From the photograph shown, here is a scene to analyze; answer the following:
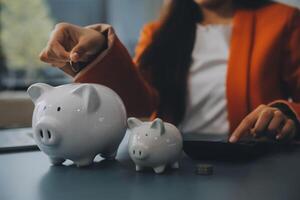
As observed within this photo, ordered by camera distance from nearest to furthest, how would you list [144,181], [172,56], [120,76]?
[144,181] → [120,76] → [172,56]

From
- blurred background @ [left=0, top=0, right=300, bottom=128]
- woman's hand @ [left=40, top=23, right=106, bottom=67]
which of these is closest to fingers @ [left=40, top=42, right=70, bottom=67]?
woman's hand @ [left=40, top=23, right=106, bottom=67]

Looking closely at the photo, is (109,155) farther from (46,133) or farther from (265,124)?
(265,124)

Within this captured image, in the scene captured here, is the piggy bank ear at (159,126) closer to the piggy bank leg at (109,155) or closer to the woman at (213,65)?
the piggy bank leg at (109,155)

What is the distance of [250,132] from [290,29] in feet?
1.63

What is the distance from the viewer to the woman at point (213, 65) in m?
1.13

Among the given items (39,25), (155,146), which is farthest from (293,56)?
(39,25)

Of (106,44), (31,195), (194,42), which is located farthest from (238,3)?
(31,195)

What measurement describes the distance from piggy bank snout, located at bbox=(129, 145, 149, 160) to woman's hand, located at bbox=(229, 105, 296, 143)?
7.4 inches

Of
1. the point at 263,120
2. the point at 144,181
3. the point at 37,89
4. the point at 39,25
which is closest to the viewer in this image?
the point at 144,181

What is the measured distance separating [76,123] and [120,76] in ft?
1.35

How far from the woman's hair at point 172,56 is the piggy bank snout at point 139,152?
0.67m

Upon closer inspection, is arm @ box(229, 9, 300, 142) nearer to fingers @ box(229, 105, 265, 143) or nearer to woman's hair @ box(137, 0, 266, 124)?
Result: fingers @ box(229, 105, 265, 143)

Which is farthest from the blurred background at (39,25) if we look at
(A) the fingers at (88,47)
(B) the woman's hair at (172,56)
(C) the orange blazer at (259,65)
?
(A) the fingers at (88,47)

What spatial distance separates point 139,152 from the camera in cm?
54
